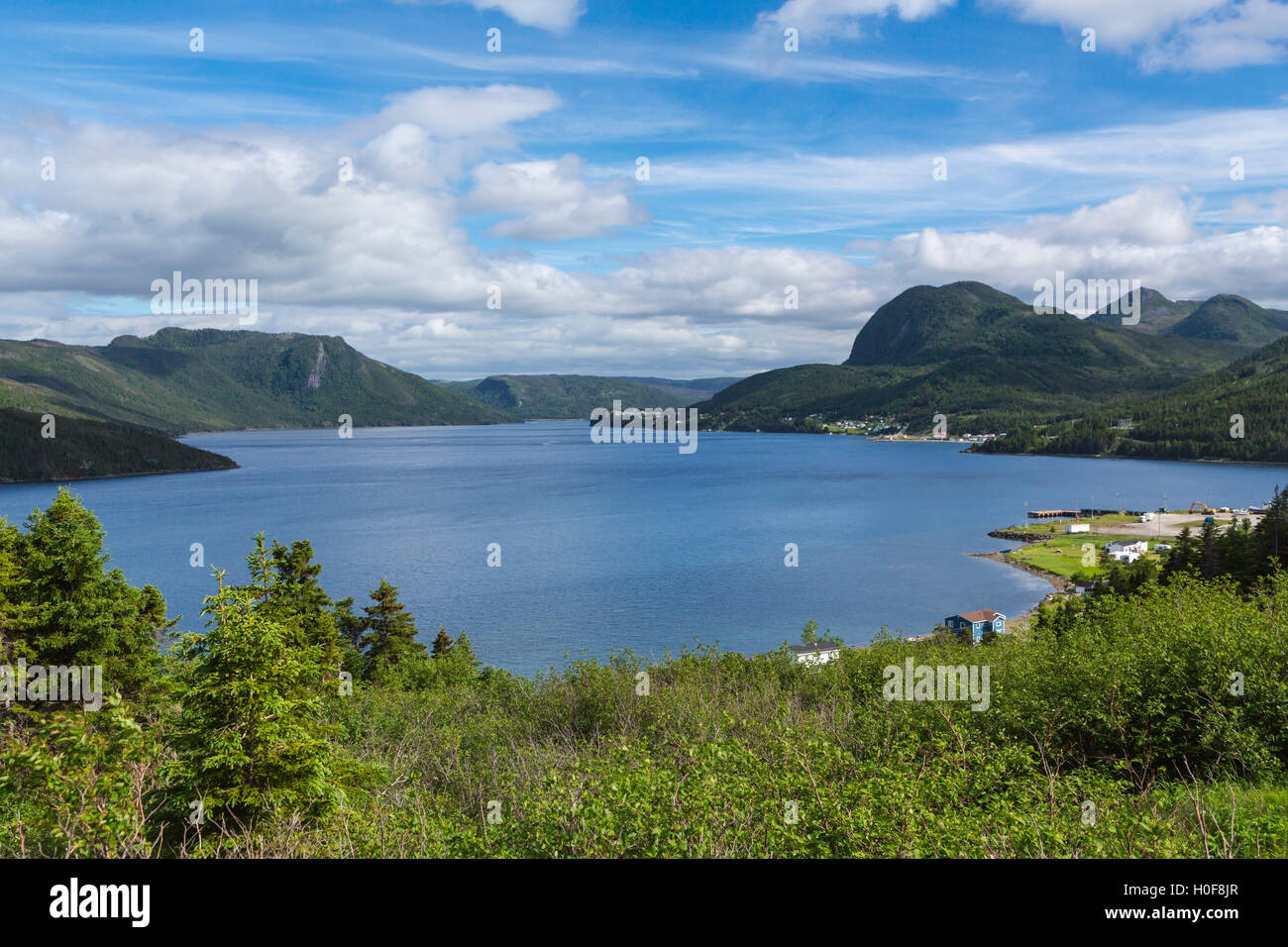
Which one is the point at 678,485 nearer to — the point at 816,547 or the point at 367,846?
the point at 816,547

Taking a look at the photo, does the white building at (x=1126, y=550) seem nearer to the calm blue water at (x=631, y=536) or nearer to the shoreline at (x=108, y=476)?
the calm blue water at (x=631, y=536)

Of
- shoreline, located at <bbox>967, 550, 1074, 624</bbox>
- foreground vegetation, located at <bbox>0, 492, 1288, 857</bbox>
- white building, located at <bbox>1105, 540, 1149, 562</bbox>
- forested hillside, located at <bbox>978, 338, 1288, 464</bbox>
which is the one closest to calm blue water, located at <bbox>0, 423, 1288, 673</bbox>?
shoreline, located at <bbox>967, 550, 1074, 624</bbox>

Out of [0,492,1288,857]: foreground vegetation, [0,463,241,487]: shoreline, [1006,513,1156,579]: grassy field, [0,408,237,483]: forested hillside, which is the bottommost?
[1006,513,1156,579]: grassy field

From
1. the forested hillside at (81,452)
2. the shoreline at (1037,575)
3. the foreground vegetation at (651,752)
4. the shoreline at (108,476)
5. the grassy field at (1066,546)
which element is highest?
the forested hillside at (81,452)

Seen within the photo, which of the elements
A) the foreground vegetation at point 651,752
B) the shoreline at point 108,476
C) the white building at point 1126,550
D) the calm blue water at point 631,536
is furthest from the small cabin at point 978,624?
the shoreline at point 108,476

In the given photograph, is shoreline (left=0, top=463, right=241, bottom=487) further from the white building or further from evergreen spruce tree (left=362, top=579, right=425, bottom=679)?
the white building

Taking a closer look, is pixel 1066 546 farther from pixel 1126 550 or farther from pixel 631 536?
pixel 631 536
